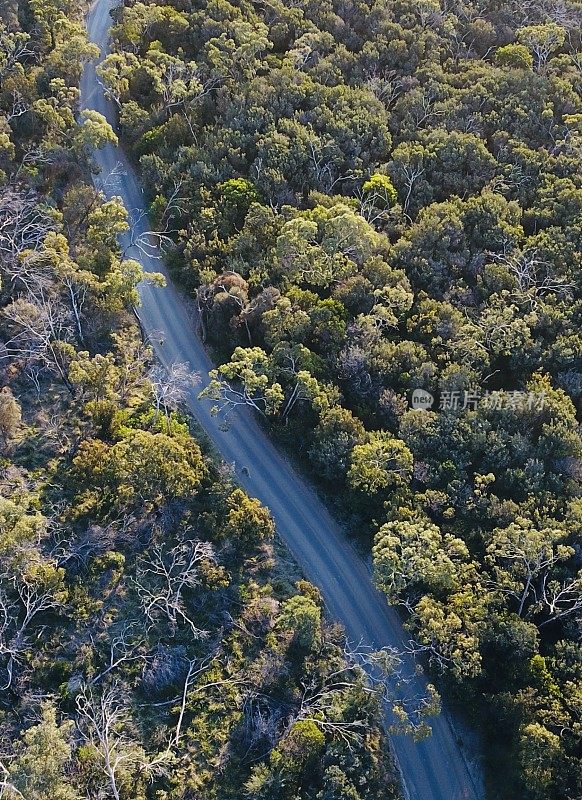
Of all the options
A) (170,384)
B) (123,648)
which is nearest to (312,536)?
(123,648)

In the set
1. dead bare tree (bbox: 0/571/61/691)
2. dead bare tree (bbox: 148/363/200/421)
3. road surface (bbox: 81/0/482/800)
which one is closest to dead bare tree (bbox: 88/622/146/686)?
dead bare tree (bbox: 0/571/61/691)

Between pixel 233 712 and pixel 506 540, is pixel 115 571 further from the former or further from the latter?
pixel 506 540

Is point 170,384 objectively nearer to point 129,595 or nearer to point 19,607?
point 129,595

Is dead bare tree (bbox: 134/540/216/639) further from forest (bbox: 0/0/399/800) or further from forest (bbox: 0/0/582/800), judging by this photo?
forest (bbox: 0/0/582/800)

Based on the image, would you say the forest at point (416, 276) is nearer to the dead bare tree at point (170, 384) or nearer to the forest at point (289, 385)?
the forest at point (289, 385)

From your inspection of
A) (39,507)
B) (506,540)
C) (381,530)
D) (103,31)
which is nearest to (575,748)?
(506,540)

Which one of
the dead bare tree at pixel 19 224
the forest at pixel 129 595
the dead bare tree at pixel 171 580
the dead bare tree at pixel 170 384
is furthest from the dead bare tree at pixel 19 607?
the dead bare tree at pixel 19 224
